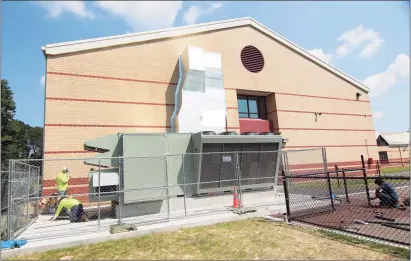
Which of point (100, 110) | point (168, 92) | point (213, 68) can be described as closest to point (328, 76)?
point (213, 68)

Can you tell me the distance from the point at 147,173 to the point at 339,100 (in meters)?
21.6

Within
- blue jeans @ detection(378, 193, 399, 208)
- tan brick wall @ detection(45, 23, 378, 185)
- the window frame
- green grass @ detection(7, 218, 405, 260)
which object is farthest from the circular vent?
green grass @ detection(7, 218, 405, 260)

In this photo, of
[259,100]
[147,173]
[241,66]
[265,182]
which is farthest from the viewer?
[259,100]

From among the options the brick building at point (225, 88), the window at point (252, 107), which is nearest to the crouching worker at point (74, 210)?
the brick building at point (225, 88)

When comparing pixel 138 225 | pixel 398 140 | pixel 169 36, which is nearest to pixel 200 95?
pixel 169 36

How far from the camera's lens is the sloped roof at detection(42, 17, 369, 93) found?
15138 mm

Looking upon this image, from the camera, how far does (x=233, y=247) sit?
6277 millimetres

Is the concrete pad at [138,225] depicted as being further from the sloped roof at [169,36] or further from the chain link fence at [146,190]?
the sloped roof at [169,36]

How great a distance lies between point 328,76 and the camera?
25.4m

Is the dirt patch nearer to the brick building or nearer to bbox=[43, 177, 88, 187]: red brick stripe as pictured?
the brick building

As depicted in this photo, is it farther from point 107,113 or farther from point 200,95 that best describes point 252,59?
point 107,113

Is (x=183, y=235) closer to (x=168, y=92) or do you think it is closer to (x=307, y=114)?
Answer: (x=168, y=92)

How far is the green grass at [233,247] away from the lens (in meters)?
5.53

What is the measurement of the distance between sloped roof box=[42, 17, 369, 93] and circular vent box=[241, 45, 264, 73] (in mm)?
2053
